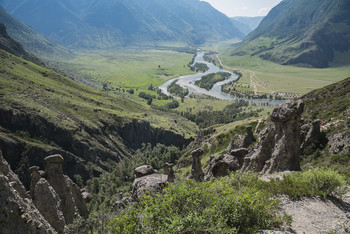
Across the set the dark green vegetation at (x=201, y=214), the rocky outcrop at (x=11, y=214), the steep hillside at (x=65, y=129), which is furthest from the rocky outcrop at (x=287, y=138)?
the steep hillside at (x=65, y=129)

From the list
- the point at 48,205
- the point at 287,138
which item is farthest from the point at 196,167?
the point at 48,205

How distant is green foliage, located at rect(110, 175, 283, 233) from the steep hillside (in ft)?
312

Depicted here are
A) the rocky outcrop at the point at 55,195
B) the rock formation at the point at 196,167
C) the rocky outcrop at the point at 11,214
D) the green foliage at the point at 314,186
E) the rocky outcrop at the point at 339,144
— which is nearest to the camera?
the rocky outcrop at the point at 11,214

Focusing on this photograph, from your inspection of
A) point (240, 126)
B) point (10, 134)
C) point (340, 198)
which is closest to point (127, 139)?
point (10, 134)

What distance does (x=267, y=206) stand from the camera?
1838 centimetres

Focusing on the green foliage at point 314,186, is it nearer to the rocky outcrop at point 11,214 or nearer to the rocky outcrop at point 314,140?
the rocky outcrop at point 11,214

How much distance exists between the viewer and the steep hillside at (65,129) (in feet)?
338

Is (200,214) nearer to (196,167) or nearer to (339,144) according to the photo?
(196,167)

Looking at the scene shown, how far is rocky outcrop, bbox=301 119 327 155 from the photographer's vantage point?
45000mm

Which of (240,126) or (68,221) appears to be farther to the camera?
(240,126)

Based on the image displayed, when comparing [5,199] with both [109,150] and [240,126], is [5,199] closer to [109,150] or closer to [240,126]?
[240,126]

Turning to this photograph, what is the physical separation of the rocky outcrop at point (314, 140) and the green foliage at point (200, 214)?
102 ft

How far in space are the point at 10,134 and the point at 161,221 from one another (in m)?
110

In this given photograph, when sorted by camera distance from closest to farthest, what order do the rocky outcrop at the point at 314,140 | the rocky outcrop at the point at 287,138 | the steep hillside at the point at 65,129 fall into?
the rocky outcrop at the point at 287,138, the rocky outcrop at the point at 314,140, the steep hillside at the point at 65,129
